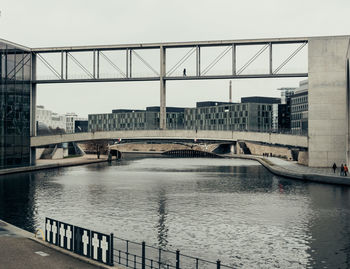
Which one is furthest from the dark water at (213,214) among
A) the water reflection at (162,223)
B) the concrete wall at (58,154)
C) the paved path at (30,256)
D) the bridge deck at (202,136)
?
the concrete wall at (58,154)

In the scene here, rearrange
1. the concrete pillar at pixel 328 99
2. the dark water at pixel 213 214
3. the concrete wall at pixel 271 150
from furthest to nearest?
the concrete wall at pixel 271 150 < the concrete pillar at pixel 328 99 < the dark water at pixel 213 214

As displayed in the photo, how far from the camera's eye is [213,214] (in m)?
Answer: 41.6

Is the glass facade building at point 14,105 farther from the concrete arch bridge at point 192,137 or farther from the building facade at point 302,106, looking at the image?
the building facade at point 302,106

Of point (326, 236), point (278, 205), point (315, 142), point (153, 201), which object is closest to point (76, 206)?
point (153, 201)

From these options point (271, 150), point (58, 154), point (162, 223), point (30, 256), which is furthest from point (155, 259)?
point (271, 150)

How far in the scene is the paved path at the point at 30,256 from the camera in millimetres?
20812

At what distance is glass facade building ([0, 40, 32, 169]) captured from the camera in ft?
258

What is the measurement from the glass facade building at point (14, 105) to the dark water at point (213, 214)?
48.1ft

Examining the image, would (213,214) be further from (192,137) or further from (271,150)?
(271,150)

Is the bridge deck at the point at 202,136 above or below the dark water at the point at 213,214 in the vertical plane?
above

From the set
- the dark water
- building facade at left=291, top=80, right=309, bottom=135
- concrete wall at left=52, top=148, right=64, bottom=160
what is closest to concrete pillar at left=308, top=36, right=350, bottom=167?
the dark water

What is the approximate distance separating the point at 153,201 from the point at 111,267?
93.8 ft

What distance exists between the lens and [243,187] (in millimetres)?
63594

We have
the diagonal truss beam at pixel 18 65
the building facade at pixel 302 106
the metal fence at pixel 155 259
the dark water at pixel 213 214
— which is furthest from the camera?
the building facade at pixel 302 106
